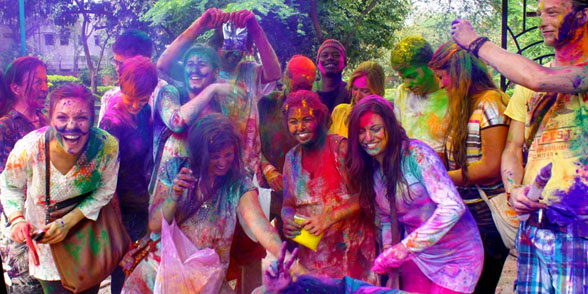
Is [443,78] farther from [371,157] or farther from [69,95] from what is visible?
[69,95]

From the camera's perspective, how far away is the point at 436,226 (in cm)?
260

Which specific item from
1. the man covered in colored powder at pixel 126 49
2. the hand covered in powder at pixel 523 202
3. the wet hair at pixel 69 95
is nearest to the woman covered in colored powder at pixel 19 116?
the man covered in colored powder at pixel 126 49

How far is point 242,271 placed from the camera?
11.2ft

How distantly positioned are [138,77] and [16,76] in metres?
0.85

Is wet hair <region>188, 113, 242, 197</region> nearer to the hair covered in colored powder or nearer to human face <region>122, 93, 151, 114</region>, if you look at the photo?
human face <region>122, 93, 151, 114</region>

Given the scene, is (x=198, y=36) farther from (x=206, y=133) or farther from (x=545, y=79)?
(x=545, y=79)

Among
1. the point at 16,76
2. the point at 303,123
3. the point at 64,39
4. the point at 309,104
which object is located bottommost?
the point at 303,123

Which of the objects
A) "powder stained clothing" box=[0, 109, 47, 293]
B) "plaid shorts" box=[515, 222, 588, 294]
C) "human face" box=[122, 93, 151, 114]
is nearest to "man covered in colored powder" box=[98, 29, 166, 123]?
"human face" box=[122, 93, 151, 114]

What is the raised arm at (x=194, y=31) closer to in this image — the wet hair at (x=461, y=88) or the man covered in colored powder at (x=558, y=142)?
the wet hair at (x=461, y=88)

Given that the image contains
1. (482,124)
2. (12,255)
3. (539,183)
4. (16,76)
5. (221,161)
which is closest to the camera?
(539,183)

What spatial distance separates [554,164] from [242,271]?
6.51 feet

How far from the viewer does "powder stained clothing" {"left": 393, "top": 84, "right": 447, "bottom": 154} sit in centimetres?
301

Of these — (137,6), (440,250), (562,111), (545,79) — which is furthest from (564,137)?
(137,6)

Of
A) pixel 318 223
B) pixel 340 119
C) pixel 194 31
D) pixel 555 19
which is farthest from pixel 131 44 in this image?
pixel 555 19
